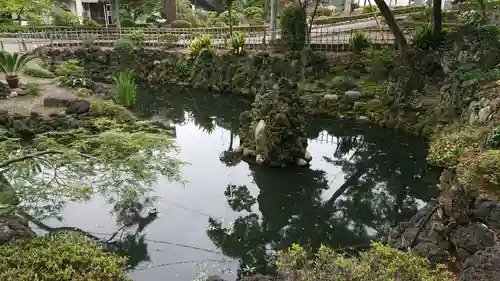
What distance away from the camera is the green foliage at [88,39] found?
23.9 metres

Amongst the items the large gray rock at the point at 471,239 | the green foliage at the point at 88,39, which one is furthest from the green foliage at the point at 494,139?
the green foliage at the point at 88,39

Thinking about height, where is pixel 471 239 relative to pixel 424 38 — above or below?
below

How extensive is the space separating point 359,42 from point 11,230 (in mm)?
15167

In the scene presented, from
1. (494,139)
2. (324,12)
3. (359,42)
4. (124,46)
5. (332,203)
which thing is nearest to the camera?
(494,139)

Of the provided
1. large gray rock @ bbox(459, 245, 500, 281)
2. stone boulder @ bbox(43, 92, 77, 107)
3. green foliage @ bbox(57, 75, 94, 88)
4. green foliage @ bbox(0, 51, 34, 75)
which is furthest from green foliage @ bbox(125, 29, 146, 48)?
large gray rock @ bbox(459, 245, 500, 281)

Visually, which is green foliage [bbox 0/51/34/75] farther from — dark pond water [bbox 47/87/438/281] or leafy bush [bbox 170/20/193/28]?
leafy bush [bbox 170/20/193/28]

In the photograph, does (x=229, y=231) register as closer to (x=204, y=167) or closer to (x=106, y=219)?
(x=106, y=219)

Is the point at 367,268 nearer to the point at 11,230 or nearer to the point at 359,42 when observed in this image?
the point at 11,230

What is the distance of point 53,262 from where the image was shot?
519 cm

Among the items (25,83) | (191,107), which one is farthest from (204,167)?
(25,83)

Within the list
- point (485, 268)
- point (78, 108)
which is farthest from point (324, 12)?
point (485, 268)

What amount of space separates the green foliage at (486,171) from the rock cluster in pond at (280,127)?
4533mm

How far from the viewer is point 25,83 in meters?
15.6

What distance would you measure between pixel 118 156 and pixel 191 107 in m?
11.9
